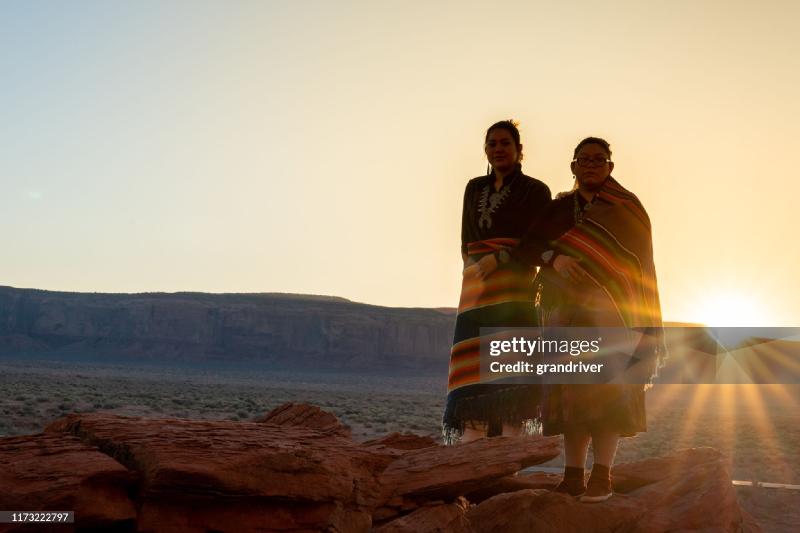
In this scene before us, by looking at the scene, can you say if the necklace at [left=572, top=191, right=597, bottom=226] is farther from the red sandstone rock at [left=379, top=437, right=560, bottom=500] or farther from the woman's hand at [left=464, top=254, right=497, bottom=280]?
the red sandstone rock at [left=379, top=437, right=560, bottom=500]

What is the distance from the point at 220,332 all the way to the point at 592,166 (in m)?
108

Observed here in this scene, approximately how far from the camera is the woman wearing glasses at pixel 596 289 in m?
5.05

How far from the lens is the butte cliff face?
106062 millimetres

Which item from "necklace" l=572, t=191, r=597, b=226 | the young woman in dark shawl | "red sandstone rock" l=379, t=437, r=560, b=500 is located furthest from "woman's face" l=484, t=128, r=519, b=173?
"red sandstone rock" l=379, t=437, r=560, b=500

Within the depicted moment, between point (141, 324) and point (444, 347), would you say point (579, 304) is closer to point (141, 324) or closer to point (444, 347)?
point (444, 347)

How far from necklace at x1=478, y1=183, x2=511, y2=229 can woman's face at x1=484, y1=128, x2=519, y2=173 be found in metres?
0.16

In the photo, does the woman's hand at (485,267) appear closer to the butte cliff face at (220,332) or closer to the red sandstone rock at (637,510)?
the red sandstone rock at (637,510)

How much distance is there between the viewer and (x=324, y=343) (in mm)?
107688

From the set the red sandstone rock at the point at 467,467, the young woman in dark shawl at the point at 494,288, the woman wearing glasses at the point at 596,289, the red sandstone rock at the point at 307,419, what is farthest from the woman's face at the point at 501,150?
the red sandstone rock at the point at 307,419

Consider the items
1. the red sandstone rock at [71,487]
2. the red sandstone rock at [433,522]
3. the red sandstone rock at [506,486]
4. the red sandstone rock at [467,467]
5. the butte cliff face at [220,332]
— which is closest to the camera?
the red sandstone rock at [71,487]

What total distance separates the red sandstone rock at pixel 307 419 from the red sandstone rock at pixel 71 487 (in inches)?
84.3

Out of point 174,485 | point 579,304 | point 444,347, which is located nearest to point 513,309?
point 579,304

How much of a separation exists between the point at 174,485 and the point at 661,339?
3.24 m

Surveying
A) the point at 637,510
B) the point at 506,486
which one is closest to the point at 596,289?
the point at 637,510
